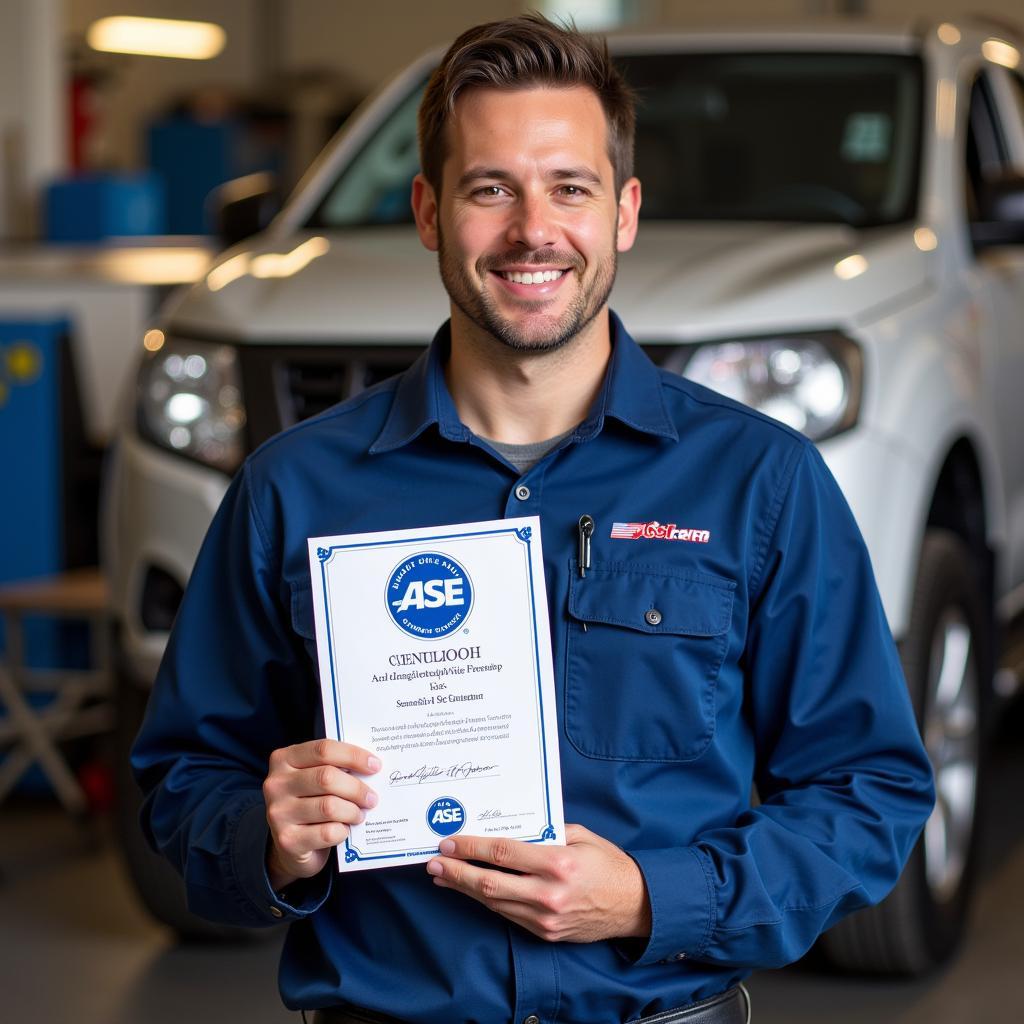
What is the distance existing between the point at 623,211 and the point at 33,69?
11.0 meters

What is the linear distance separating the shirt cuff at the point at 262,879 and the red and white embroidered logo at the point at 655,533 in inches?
17.2

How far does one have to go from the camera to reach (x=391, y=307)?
328 cm

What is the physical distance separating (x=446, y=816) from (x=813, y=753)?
15.7 inches

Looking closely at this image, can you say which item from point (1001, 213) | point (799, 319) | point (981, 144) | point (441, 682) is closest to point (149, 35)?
point (981, 144)

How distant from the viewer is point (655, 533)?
1707 millimetres

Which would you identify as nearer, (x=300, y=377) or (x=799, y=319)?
(x=799, y=319)

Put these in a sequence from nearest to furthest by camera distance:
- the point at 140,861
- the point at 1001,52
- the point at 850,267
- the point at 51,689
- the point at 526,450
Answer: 1. the point at 526,450
2. the point at 850,267
3. the point at 140,861
4. the point at 1001,52
5. the point at 51,689

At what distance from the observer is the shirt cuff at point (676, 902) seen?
161cm

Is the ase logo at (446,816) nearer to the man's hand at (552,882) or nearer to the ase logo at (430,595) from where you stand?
the man's hand at (552,882)

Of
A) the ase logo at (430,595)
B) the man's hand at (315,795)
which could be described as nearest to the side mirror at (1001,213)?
the ase logo at (430,595)

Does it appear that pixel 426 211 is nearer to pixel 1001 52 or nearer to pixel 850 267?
pixel 850 267

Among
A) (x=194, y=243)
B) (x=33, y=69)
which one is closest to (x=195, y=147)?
(x=33, y=69)

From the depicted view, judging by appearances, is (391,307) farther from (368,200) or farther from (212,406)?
(368,200)

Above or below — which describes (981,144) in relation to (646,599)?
above
